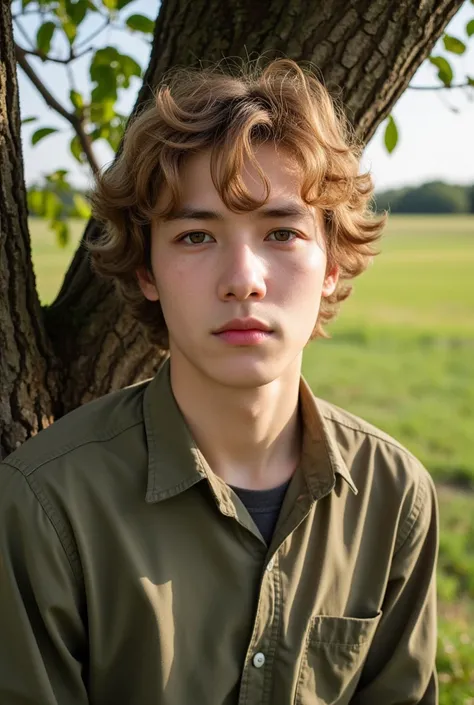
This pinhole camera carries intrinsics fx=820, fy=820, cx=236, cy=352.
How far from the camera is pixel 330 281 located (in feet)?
7.93

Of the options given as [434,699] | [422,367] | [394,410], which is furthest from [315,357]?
[434,699]

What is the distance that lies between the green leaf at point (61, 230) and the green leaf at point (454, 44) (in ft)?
5.79

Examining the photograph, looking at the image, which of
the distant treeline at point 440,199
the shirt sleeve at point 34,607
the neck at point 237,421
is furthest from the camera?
the distant treeline at point 440,199

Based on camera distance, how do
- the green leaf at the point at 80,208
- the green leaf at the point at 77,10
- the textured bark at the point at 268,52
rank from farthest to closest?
1. the green leaf at the point at 80,208
2. the green leaf at the point at 77,10
3. the textured bark at the point at 268,52

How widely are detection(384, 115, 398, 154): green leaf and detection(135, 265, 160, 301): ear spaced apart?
968mm

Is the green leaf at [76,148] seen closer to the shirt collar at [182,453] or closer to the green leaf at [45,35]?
the green leaf at [45,35]

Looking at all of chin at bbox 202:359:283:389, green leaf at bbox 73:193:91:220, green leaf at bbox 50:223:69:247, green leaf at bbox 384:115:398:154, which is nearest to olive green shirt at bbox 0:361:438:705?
chin at bbox 202:359:283:389

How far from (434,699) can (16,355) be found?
1534mm

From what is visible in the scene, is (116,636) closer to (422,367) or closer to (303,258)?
(303,258)

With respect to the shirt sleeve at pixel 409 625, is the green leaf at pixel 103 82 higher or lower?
higher

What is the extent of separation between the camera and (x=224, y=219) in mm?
1996

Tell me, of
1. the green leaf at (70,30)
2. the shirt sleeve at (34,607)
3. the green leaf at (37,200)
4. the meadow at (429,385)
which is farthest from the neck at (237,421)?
the green leaf at (37,200)

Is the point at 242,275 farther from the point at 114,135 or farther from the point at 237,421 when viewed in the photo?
the point at 114,135

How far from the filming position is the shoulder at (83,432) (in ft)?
6.42
